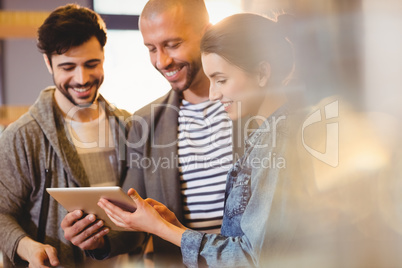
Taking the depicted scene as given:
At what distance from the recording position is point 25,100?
84 centimetres

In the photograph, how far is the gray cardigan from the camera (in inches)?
31.9

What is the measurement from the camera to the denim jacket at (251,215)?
26.7 inches

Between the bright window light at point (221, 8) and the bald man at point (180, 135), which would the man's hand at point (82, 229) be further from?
the bright window light at point (221, 8)

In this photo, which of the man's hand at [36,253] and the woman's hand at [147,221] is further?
the man's hand at [36,253]

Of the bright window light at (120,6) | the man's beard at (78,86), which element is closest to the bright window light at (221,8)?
the bright window light at (120,6)

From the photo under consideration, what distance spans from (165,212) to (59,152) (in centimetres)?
24

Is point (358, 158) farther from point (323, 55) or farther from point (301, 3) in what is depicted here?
point (301, 3)

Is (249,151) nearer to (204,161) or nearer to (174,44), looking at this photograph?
(204,161)

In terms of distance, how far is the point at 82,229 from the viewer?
0.78 m

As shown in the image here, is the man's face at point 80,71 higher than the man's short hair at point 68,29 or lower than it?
lower

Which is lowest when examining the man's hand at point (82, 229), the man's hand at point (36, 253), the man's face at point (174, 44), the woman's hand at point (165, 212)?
the man's hand at point (36, 253)

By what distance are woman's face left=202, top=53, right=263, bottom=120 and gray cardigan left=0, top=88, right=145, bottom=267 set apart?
25cm

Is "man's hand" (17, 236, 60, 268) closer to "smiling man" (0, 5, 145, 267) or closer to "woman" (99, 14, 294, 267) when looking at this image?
"smiling man" (0, 5, 145, 267)

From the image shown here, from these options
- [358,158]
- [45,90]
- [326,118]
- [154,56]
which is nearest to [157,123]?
[154,56]
